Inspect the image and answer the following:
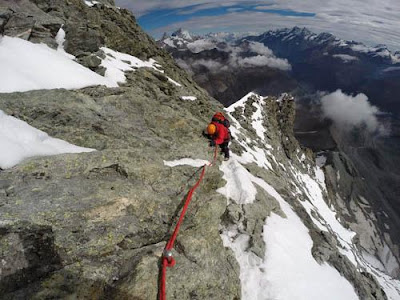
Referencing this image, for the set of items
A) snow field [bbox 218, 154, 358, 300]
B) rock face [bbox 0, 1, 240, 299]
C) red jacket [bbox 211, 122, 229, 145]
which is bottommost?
snow field [bbox 218, 154, 358, 300]

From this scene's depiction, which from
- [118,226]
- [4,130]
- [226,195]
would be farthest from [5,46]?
[226,195]

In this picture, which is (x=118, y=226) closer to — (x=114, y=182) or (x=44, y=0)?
(x=114, y=182)

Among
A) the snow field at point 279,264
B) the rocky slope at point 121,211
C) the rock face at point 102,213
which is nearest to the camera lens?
the rock face at point 102,213

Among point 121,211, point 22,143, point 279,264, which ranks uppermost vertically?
point 22,143

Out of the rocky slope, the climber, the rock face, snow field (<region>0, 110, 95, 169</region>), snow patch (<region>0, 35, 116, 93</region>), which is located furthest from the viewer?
the climber

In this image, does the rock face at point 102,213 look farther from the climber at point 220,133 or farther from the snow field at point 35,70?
the climber at point 220,133

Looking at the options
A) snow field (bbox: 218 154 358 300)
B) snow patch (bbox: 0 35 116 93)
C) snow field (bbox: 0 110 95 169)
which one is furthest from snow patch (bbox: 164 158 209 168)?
snow patch (bbox: 0 35 116 93)

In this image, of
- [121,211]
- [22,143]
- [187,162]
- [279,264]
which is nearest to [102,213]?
[121,211]

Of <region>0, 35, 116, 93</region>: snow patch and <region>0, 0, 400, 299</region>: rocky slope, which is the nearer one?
<region>0, 0, 400, 299</region>: rocky slope

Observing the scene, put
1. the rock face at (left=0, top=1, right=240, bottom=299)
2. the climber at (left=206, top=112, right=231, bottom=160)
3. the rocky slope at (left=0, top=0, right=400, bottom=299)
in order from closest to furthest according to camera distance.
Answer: the rock face at (left=0, top=1, right=240, bottom=299) < the rocky slope at (left=0, top=0, right=400, bottom=299) < the climber at (left=206, top=112, right=231, bottom=160)

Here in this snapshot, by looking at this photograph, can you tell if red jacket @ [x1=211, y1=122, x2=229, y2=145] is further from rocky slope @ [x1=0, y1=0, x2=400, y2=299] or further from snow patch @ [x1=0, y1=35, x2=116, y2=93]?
snow patch @ [x1=0, y1=35, x2=116, y2=93]

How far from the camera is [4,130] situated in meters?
9.41

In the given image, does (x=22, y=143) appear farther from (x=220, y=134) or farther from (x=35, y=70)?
(x=220, y=134)

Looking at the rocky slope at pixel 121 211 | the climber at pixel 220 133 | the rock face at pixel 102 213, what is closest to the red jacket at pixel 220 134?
the climber at pixel 220 133
